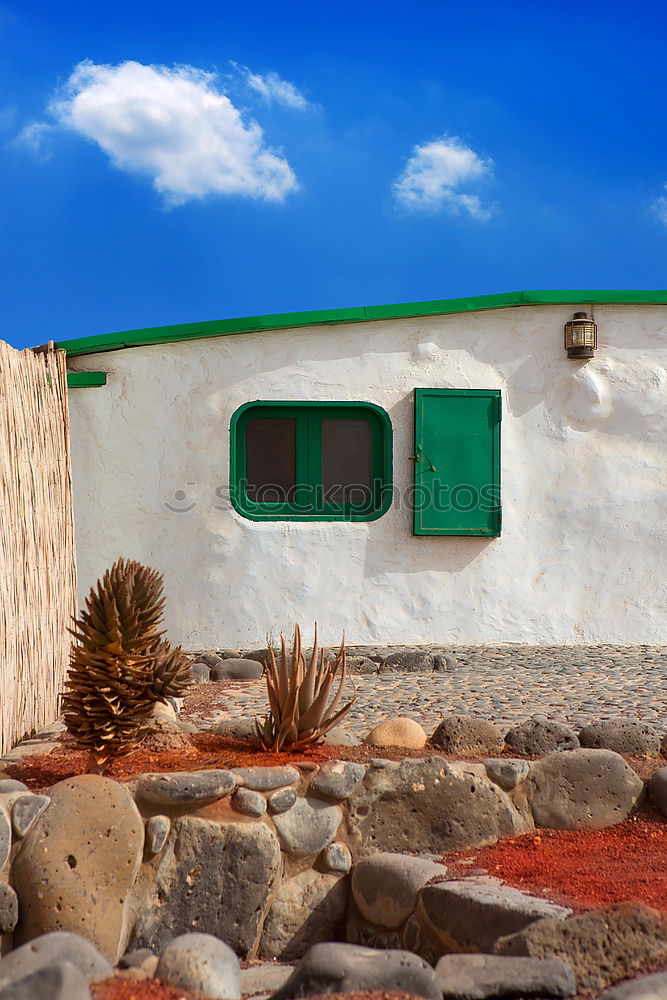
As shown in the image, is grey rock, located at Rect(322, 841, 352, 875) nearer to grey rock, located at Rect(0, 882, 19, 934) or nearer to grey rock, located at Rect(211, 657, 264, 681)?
grey rock, located at Rect(0, 882, 19, 934)

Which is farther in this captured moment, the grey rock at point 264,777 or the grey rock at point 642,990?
the grey rock at point 264,777

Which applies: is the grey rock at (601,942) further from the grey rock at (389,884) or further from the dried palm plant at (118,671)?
the dried palm plant at (118,671)

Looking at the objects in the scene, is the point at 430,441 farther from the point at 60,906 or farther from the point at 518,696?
the point at 60,906

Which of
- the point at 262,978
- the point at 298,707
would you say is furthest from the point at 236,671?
the point at 262,978

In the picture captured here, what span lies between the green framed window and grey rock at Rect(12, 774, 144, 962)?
4.95m

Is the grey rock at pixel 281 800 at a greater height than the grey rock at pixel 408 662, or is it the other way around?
the grey rock at pixel 408 662

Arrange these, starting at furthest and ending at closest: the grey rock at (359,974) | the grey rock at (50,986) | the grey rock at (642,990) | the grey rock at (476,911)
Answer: the grey rock at (476,911) → the grey rock at (359,974) → the grey rock at (642,990) → the grey rock at (50,986)

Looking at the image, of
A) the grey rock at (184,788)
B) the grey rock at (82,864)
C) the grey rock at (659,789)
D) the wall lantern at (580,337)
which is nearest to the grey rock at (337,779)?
the grey rock at (184,788)

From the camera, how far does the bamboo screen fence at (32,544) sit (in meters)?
4.74

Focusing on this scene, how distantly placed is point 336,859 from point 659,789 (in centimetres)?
146

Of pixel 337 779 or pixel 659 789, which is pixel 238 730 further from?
pixel 659 789

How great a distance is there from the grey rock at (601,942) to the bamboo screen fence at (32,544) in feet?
9.18

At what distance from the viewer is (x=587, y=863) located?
3.64 m

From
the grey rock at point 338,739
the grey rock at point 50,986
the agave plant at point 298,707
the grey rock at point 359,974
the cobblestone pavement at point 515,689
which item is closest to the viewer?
the grey rock at point 50,986
